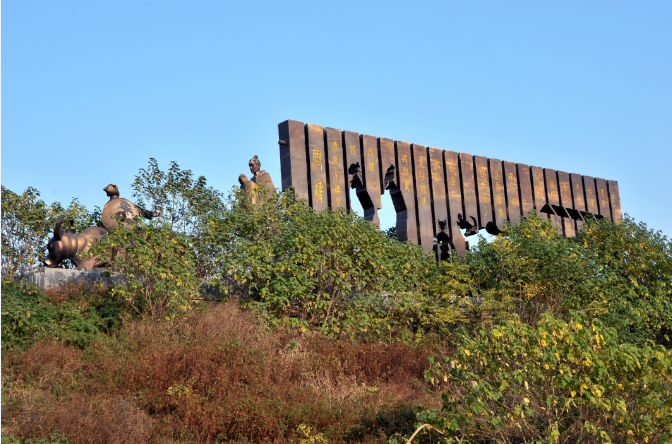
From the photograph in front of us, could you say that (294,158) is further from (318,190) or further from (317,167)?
(318,190)

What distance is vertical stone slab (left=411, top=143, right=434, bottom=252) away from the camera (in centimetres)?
1919

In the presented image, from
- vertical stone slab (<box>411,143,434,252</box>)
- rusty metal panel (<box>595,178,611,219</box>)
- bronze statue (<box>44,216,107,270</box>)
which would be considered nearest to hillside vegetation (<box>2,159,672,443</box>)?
bronze statue (<box>44,216,107,270</box>)

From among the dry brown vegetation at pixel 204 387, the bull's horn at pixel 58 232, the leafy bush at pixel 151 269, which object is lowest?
the dry brown vegetation at pixel 204 387

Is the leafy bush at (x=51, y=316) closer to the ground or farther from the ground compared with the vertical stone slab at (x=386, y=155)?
closer to the ground

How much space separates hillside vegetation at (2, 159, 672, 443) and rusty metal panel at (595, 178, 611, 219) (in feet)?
26.0

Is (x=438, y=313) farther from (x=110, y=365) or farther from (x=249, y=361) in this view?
(x=110, y=365)

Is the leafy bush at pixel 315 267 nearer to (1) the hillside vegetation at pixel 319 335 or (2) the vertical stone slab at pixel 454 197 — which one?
(1) the hillside vegetation at pixel 319 335

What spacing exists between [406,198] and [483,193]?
12.4ft

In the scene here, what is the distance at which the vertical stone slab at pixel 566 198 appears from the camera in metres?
23.6

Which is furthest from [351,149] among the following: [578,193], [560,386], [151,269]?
[560,386]

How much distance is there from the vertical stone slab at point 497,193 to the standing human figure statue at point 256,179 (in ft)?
30.5

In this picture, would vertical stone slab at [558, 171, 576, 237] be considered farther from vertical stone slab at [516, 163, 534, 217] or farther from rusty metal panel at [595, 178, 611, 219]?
rusty metal panel at [595, 178, 611, 219]

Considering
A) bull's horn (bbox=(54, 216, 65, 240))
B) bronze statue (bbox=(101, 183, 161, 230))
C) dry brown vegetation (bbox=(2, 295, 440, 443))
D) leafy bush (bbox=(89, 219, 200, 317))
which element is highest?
bronze statue (bbox=(101, 183, 161, 230))

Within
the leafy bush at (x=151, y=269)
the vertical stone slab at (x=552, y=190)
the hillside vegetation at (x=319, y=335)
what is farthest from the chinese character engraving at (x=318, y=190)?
the vertical stone slab at (x=552, y=190)
